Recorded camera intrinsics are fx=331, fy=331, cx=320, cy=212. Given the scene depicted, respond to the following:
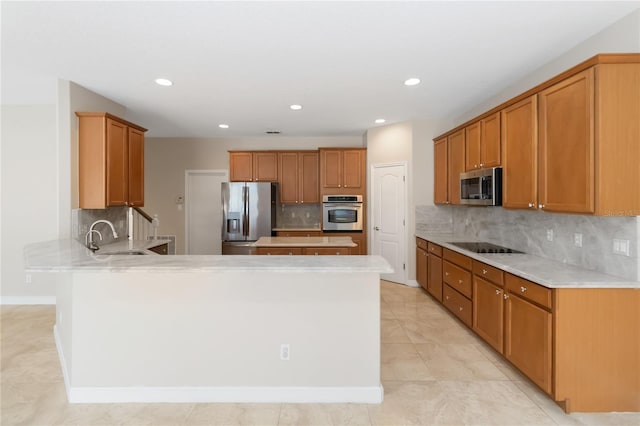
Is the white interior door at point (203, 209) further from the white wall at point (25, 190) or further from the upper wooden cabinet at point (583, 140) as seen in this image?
the upper wooden cabinet at point (583, 140)

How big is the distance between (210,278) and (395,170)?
409 centimetres

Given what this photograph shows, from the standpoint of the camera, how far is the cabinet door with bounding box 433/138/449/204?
16.0 ft

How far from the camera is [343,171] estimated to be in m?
6.23

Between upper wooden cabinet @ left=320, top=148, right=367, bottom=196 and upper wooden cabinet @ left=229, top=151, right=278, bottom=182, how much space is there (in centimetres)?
100

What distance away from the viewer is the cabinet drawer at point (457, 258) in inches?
142

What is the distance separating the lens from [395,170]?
224 inches

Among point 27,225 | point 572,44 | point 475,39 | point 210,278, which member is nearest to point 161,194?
point 27,225

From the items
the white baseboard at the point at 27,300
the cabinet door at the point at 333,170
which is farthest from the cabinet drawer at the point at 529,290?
the white baseboard at the point at 27,300

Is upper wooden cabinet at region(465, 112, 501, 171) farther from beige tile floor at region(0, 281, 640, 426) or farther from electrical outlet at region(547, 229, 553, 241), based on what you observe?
beige tile floor at region(0, 281, 640, 426)

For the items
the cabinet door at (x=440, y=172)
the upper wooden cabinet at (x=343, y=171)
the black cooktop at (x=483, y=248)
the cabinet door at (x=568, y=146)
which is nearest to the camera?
the cabinet door at (x=568, y=146)

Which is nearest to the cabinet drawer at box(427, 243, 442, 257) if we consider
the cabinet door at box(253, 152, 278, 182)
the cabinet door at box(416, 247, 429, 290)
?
the cabinet door at box(416, 247, 429, 290)

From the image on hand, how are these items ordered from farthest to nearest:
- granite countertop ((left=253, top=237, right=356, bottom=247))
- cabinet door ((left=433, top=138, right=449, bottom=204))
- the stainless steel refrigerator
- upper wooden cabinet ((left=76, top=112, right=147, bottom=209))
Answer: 1. the stainless steel refrigerator
2. cabinet door ((left=433, top=138, right=449, bottom=204))
3. granite countertop ((left=253, top=237, right=356, bottom=247))
4. upper wooden cabinet ((left=76, top=112, right=147, bottom=209))

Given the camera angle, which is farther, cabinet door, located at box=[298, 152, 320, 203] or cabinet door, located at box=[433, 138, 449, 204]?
cabinet door, located at box=[298, 152, 320, 203]

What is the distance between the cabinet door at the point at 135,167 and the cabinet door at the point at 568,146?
14.6 ft
